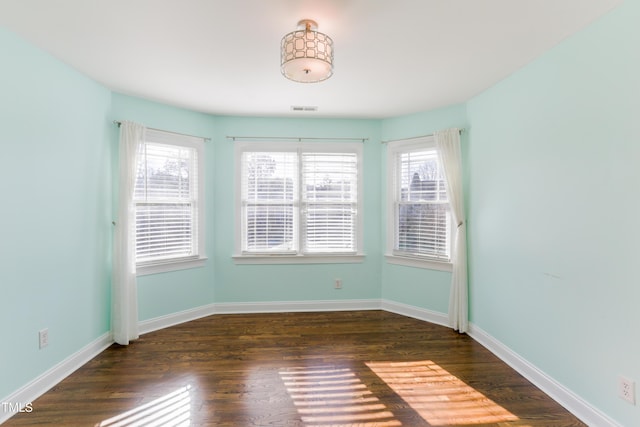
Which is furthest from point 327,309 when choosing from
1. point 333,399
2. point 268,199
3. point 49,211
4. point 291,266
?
point 49,211

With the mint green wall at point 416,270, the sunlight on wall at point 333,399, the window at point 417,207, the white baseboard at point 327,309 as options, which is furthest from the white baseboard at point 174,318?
the window at point 417,207

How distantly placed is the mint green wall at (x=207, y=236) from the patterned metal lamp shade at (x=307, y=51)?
213cm

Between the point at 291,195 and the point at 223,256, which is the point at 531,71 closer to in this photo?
the point at 291,195

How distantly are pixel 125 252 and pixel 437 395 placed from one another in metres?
3.05

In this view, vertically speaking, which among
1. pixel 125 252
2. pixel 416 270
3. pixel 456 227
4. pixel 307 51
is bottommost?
pixel 416 270

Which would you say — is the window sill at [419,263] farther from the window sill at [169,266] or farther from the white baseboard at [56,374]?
the white baseboard at [56,374]

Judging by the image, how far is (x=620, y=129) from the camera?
1.78 m

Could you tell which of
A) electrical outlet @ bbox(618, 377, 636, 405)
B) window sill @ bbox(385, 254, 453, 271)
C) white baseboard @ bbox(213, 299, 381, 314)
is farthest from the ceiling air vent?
electrical outlet @ bbox(618, 377, 636, 405)

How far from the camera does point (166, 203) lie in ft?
11.5

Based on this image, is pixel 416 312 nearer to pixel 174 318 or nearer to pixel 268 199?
pixel 268 199

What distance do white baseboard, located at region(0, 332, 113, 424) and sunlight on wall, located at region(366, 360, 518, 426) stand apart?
2510 mm

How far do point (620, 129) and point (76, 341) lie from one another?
428 centimetres

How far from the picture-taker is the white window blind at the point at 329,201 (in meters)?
4.03

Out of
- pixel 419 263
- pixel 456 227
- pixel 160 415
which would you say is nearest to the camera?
pixel 160 415
